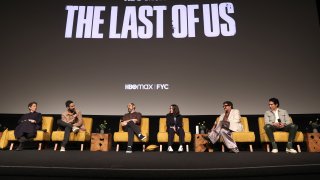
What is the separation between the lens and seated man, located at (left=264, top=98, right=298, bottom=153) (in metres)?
4.18

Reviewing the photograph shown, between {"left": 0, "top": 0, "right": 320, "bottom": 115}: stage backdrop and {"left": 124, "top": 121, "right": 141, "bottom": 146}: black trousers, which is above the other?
{"left": 0, "top": 0, "right": 320, "bottom": 115}: stage backdrop

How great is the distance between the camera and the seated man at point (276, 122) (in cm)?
418

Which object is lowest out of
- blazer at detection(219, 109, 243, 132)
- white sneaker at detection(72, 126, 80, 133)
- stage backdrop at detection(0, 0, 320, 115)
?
white sneaker at detection(72, 126, 80, 133)

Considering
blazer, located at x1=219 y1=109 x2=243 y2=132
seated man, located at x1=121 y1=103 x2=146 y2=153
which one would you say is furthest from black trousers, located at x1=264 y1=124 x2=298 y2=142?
seated man, located at x1=121 y1=103 x2=146 y2=153

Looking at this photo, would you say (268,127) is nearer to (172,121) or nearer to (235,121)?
(235,121)

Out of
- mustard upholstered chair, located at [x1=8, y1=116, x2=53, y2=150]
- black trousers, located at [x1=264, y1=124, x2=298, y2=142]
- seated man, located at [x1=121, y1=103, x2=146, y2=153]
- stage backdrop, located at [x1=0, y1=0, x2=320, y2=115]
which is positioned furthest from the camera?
stage backdrop, located at [x1=0, y1=0, x2=320, y2=115]

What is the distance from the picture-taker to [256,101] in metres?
4.98

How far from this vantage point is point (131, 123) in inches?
176

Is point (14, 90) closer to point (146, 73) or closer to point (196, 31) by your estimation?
point (146, 73)

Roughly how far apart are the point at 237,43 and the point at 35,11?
4.04 meters

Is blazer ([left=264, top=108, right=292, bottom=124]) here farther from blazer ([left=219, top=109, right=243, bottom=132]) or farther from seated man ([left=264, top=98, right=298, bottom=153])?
blazer ([left=219, top=109, right=243, bottom=132])

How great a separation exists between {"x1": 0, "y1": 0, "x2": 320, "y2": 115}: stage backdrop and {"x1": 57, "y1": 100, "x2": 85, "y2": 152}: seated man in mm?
319

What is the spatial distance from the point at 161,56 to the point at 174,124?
1.39 meters

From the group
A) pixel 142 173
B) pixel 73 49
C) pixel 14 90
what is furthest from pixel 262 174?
pixel 14 90
